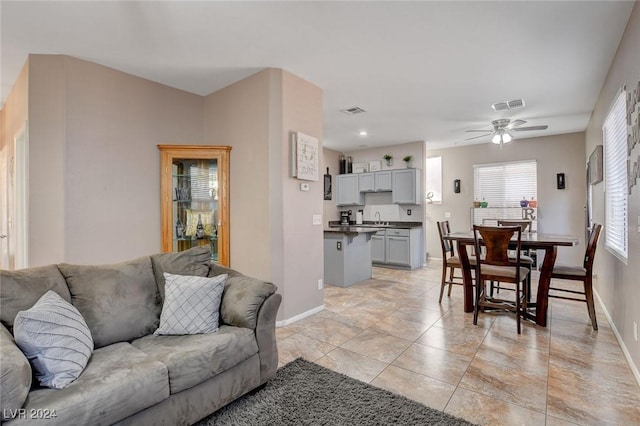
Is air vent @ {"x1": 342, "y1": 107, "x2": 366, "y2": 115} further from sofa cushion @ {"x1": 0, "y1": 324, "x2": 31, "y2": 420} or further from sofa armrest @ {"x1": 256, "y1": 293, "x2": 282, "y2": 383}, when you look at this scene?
sofa cushion @ {"x1": 0, "y1": 324, "x2": 31, "y2": 420}

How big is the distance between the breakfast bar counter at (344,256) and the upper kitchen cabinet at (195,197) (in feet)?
5.95

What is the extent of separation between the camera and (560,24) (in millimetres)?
2572

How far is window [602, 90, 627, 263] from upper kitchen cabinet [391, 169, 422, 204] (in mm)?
3142

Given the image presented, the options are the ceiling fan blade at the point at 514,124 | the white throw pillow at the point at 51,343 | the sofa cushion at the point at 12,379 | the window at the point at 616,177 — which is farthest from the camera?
the ceiling fan blade at the point at 514,124

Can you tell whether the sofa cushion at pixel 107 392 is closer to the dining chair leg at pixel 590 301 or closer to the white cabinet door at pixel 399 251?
the dining chair leg at pixel 590 301

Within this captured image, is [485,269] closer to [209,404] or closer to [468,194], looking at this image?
[209,404]

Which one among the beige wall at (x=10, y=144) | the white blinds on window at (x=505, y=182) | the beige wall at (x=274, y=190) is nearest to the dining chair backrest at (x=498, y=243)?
the beige wall at (x=274, y=190)

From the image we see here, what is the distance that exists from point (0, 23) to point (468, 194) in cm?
746

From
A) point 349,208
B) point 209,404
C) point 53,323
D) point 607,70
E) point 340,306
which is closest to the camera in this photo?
point 53,323

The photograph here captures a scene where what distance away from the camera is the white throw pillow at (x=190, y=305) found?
203cm

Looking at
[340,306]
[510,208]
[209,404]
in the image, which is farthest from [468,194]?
[209,404]

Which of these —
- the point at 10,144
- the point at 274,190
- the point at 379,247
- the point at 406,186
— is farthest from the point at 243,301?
the point at 406,186

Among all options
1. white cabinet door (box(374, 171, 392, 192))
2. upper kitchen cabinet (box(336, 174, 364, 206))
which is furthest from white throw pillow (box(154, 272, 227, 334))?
upper kitchen cabinet (box(336, 174, 364, 206))

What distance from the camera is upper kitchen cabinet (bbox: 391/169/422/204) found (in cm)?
660
